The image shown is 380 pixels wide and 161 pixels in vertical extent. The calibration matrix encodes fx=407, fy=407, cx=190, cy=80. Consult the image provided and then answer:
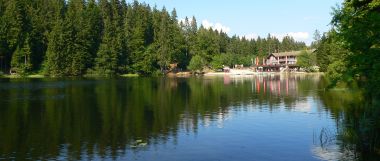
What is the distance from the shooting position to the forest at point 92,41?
436 feet

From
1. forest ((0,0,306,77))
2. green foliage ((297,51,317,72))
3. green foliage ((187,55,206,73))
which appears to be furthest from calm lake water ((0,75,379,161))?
green foliage ((297,51,317,72))

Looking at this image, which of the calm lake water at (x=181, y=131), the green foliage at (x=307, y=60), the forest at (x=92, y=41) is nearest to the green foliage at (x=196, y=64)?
the forest at (x=92, y=41)

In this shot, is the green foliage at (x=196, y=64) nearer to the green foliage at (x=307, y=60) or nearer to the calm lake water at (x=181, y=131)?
the green foliage at (x=307, y=60)

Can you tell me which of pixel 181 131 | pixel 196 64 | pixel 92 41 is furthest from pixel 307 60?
pixel 181 131

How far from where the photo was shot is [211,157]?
22781 millimetres

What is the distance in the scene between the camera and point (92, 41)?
483 feet

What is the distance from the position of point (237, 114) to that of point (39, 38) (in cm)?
11675

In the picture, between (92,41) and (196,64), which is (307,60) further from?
(92,41)

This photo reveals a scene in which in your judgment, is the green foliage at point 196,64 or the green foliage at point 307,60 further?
the green foliage at point 307,60

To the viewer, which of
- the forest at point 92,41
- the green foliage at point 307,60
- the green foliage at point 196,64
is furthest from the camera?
the green foliage at point 307,60

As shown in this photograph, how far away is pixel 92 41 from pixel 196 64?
137 ft

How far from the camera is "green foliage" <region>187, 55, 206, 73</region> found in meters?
163

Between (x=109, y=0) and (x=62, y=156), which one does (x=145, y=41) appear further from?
(x=62, y=156)

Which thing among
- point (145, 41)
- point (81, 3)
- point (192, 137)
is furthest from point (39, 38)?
point (192, 137)
